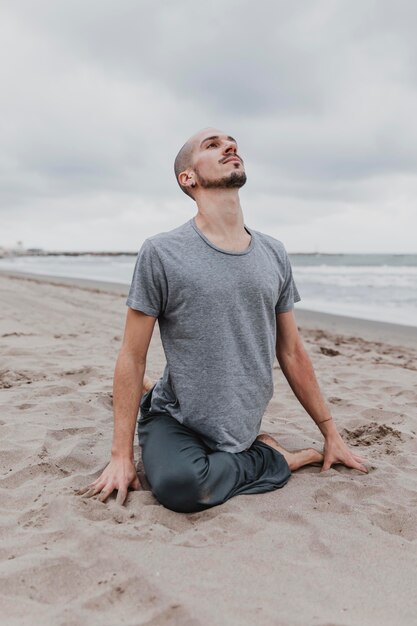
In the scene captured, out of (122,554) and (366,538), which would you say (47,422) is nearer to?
(122,554)

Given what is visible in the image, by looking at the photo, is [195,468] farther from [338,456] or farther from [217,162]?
[217,162]

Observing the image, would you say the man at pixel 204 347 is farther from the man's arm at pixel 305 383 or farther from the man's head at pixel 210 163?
the man's arm at pixel 305 383

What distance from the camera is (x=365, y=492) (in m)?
2.86

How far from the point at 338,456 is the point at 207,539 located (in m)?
1.08

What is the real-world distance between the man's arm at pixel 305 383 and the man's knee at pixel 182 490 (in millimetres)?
887

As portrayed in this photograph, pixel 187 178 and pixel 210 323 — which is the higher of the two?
pixel 187 178

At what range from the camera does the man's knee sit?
262 centimetres

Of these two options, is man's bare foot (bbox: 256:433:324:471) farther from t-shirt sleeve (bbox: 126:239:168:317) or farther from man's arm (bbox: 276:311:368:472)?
t-shirt sleeve (bbox: 126:239:168:317)

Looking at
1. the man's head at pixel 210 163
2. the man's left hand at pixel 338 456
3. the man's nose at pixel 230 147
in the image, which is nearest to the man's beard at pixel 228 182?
the man's head at pixel 210 163

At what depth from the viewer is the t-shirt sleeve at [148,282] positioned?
276cm

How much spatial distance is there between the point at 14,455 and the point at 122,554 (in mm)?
1265

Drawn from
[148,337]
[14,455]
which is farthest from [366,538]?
[14,455]

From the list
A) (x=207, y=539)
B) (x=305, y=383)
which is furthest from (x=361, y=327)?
(x=207, y=539)

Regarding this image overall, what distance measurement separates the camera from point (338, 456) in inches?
125
